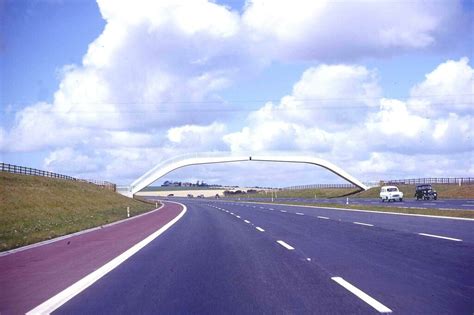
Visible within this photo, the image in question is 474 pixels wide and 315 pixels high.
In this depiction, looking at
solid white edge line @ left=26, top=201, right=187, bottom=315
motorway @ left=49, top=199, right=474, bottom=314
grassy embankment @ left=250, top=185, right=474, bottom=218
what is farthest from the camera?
grassy embankment @ left=250, top=185, right=474, bottom=218

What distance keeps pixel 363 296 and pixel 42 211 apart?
1391 inches

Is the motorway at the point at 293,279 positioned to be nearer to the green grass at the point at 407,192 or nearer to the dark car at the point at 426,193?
the dark car at the point at 426,193

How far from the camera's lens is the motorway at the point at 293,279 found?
8.10 m

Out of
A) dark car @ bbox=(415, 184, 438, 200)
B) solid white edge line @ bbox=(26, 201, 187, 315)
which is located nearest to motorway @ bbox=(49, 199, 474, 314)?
solid white edge line @ bbox=(26, 201, 187, 315)

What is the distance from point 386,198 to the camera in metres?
64.6

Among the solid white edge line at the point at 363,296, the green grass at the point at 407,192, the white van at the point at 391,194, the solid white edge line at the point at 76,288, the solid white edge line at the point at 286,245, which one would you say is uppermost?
the green grass at the point at 407,192

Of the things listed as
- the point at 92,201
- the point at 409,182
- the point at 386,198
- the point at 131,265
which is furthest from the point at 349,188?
the point at 131,265

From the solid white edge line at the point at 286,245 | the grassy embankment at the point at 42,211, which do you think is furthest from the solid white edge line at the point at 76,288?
the grassy embankment at the point at 42,211

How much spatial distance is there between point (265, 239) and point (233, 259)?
19.2ft

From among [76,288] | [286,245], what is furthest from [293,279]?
[286,245]

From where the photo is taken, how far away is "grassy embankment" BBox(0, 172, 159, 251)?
951 inches

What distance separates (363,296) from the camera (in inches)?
342

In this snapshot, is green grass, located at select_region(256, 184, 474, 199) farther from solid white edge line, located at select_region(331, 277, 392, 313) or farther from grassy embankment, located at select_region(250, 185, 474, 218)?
solid white edge line, located at select_region(331, 277, 392, 313)

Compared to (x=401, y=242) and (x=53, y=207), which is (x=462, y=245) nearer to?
(x=401, y=242)
